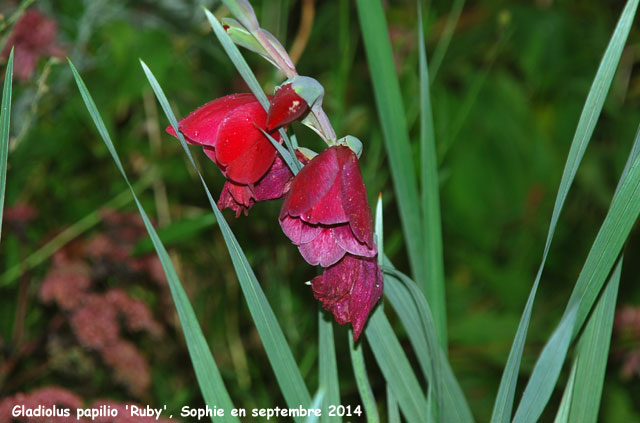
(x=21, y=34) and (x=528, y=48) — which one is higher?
(x=528, y=48)

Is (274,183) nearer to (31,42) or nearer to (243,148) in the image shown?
(243,148)

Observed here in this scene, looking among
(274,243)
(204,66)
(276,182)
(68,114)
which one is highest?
(204,66)

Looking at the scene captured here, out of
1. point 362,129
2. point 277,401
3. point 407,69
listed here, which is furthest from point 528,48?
point 277,401

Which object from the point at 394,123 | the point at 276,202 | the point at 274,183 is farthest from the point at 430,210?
the point at 276,202

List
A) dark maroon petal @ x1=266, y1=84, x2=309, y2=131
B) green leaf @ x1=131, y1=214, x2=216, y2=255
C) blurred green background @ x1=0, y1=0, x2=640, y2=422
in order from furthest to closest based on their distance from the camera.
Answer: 1. blurred green background @ x1=0, y1=0, x2=640, y2=422
2. green leaf @ x1=131, y1=214, x2=216, y2=255
3. dark maroon petal @ x1=266, y1=84, x2=309, y2=131

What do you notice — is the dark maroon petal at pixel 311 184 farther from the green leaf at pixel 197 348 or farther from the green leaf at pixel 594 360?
the green leaf at pixel 594 360

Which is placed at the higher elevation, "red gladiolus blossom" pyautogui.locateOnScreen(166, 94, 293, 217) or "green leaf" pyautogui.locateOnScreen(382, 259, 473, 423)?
"red gladiolus blossom" pyautogui.locateOnScreen(166, 94, 293, 217)

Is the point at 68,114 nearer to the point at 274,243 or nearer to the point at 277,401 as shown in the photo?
the point at 274,243

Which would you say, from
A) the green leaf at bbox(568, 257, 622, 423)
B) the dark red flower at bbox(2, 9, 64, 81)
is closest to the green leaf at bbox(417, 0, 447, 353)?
the green leaf at bbox(568, 257, 622, 423)

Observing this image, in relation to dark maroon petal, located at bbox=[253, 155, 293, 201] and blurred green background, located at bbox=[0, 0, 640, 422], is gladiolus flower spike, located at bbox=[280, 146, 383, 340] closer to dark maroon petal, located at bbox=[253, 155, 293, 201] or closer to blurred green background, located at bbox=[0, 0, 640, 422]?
dark maroon petal, located at bbox=[253, 155, 293, 201]
